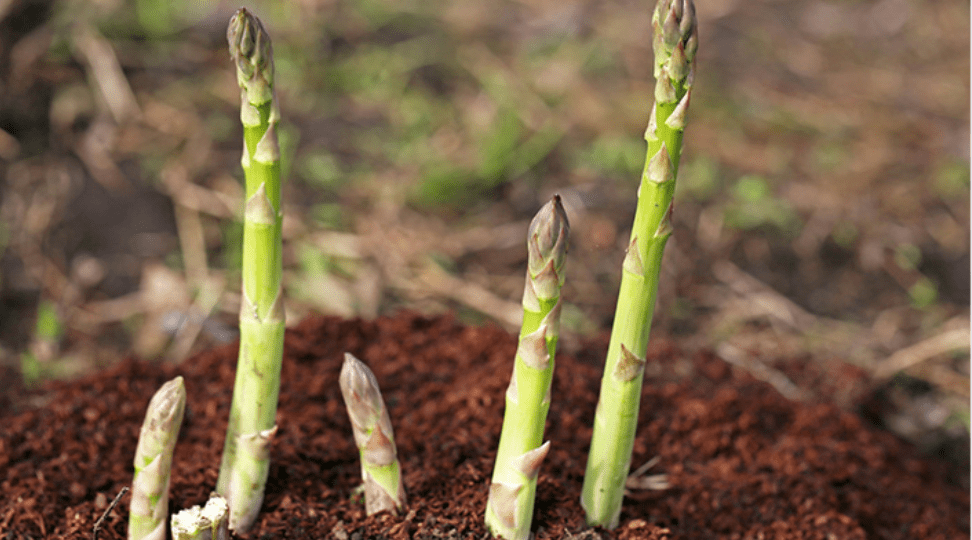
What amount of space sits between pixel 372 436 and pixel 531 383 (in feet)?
1.17

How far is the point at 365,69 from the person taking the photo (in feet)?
14.9

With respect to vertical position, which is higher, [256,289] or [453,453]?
[256,289]

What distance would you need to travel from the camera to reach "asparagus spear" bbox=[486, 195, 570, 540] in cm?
143

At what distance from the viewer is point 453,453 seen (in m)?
1.94

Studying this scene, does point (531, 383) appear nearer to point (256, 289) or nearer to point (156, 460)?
point (256, 289)

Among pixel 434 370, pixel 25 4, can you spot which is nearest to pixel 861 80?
pixel 434 370

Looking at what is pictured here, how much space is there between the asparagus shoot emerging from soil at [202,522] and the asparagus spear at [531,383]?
1.69ft

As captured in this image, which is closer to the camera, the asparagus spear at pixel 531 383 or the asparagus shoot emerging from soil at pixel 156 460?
the asparagus spear at pixel 531 383

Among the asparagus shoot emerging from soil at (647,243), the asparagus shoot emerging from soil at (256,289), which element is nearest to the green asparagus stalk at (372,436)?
the asparagus shoot emerging from soil at (256,289)

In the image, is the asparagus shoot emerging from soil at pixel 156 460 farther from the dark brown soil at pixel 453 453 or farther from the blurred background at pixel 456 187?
the blurred background at pixel 456 187

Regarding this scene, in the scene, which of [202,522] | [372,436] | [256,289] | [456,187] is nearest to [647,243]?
[372,436]

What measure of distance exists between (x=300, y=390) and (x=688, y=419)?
1084mm

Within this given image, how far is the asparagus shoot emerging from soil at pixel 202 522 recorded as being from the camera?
1468 mm

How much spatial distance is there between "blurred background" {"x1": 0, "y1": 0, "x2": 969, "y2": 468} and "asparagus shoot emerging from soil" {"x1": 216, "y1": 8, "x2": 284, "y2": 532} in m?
1.46
